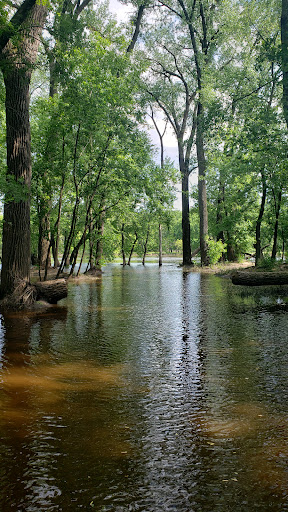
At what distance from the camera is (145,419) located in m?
3.79

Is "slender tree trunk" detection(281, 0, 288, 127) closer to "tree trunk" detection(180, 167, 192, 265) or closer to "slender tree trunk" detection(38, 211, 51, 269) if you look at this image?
"slender tree trunk" detection(38, 211, 51, 269)

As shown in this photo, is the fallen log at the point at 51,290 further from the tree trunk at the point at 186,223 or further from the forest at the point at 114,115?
the tree trunk at the point at 186,223

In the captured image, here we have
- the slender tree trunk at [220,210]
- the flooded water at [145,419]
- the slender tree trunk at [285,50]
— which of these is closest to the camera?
the flooded water at [145,419]

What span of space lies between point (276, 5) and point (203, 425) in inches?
927

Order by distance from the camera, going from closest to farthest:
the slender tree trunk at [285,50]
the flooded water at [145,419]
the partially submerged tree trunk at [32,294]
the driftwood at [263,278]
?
1. the flooded water at [145,419]
2. the partially submerged tree trunk at [32,294]
3. the slender tree trunk at [285,50]
4. the driftwood at [263,278]

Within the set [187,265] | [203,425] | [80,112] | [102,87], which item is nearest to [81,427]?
[203,425]

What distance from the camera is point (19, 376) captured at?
5.14 metres

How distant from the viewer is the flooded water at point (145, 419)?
8.55 feet

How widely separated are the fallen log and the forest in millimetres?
766

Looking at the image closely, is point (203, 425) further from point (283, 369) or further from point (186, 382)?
point (283, 369)

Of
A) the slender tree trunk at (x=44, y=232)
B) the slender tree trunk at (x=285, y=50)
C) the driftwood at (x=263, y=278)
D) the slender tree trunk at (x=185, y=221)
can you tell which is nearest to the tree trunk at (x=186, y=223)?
the slender tree trunk at (x=185, y=221)

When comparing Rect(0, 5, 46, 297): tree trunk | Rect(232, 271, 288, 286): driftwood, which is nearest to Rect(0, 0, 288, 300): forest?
Rect(0, 5, 46, 297): tree trunk

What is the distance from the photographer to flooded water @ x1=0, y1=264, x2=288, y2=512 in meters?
2.61

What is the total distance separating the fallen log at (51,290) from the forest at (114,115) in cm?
77
